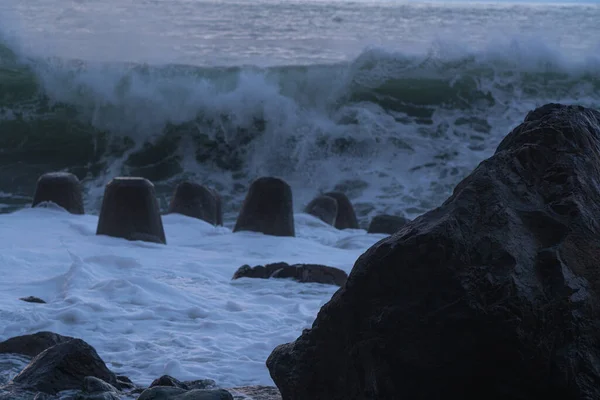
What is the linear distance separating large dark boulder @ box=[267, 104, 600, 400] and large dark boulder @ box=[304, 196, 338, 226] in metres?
6.06

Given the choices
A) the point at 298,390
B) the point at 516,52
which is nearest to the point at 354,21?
the point at 516,52

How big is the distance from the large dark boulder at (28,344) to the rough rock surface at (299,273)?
6.66 ft

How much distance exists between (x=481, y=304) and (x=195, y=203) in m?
5.88

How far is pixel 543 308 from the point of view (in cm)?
213

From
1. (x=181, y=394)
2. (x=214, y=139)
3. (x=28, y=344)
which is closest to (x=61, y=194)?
(x=28, y=344)

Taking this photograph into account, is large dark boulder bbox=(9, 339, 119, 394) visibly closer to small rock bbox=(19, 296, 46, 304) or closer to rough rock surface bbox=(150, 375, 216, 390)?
rough rock surface bbox=(150, 375, 216, 390)

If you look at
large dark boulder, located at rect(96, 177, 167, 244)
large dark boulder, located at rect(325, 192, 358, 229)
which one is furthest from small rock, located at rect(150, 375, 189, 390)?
large dark boulder, located at rect(325, 192, 358, 229)

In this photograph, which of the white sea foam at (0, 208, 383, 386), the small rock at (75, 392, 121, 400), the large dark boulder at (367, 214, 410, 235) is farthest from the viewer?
the large dark boulder at (367, 214, 410, 235)

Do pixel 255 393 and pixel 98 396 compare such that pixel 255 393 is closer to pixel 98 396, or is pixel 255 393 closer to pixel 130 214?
pixel 98 396

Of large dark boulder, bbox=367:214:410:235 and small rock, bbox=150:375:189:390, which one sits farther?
large dark boulder, bbox=367:214:410:235

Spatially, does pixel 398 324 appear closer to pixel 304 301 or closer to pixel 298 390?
pixel 298 390

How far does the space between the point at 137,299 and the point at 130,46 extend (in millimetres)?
14210

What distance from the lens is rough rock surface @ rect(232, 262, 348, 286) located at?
203 inches

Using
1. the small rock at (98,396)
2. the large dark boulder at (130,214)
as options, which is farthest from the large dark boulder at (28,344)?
the large dark boulder at (130,214)
